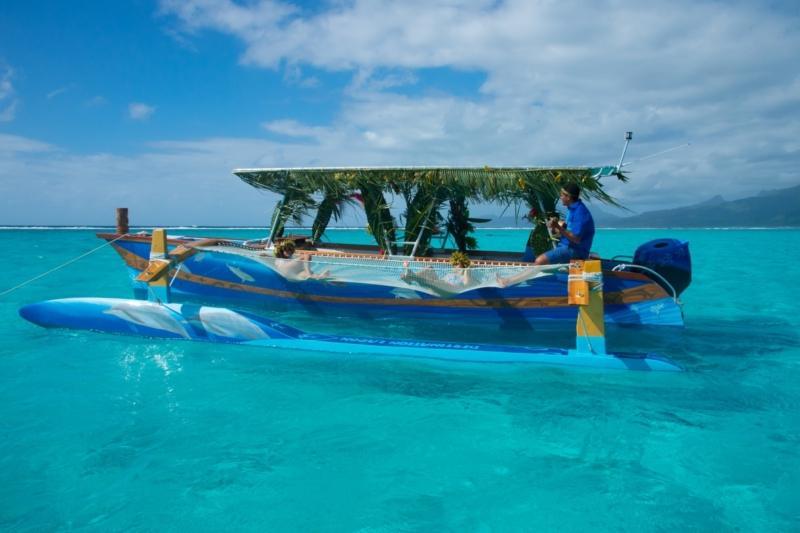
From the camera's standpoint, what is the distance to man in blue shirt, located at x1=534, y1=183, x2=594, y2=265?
23.1 feet

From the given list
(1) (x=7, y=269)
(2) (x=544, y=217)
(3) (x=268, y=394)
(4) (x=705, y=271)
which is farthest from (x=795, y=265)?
(1) (x=7, y=269)

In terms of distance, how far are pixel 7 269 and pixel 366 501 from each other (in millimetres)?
21638

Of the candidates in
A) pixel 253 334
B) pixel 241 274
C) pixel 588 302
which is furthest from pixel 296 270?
pixel 588 302

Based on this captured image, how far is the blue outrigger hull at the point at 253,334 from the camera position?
21.4 ft

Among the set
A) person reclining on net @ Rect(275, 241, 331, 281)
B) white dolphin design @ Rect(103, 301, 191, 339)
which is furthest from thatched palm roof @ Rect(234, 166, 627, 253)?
white dolphin design @ Rect(103, 301, 191, 339)

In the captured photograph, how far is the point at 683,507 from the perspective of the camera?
3.77 meters

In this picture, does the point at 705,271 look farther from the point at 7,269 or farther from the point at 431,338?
the point at 7,269

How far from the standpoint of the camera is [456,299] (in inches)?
317

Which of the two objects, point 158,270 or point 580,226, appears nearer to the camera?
point 580,226

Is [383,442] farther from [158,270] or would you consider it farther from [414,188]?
[158,270]

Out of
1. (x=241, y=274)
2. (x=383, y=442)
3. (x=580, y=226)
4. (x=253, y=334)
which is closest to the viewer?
(x=383, y=442)

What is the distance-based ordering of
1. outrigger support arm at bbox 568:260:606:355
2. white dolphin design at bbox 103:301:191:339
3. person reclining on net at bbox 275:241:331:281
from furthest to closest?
1. person reclining on net at bbox 275:241:331:281
2. white dolphin design at bbox 103:301:191:339
3. outrigger support arm at bbox 568:260:606:355

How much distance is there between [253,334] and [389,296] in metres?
2.25

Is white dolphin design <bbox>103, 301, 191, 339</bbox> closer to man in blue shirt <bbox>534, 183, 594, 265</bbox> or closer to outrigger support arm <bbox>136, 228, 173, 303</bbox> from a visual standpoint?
outrigger support arm <bbox>136, 228, 173, 303</bbox>
